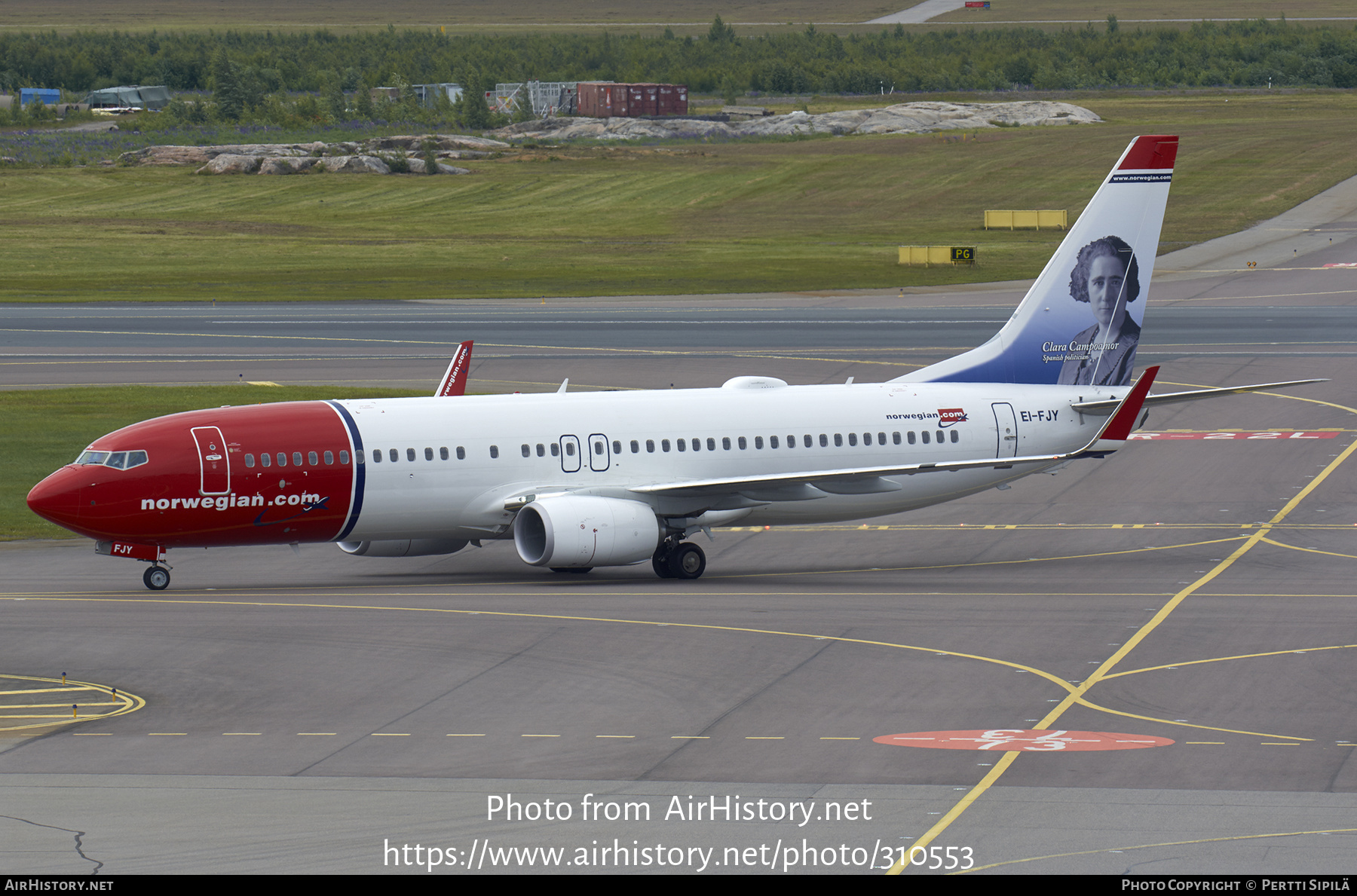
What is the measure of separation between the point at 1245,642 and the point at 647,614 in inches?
465

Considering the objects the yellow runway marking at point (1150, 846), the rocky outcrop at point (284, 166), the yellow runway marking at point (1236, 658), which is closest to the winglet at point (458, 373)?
the yellow runway marking at point (1236, 658)

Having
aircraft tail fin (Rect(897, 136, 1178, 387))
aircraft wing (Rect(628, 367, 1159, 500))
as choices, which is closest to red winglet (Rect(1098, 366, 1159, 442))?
aircraft wing (Rect(628, 367, 1159, 500))

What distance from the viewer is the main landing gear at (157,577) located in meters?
40.6

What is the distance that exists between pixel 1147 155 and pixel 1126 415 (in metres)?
9.64

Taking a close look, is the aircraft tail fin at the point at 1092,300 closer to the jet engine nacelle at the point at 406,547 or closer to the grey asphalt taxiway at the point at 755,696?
the grey asphalt taxiway at the point at 755,696

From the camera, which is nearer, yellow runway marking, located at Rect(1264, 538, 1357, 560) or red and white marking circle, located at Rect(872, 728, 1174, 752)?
red and white marking circle, located at Rect(872, 728, 1174, 752)

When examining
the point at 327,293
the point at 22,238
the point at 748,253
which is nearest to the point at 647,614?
the point at 327,293

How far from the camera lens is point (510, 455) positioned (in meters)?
41.8

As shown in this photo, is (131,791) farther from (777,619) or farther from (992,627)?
(992,627)

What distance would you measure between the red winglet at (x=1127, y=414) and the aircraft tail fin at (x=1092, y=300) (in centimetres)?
538

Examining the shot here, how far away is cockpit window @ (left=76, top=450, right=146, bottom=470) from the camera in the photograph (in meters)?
39.2

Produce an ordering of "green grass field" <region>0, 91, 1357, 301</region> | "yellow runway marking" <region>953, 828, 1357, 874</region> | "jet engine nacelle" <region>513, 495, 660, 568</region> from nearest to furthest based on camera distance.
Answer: "yellow runway marking" <region>953, 828, 1357, 874</region>
"jet engine nacelle" <region>513, 495, 660, 568</region>
"green grass field" <region>0, 91, 1357, 301</region>

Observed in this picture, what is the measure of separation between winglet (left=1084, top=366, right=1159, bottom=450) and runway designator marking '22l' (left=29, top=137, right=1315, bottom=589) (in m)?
0.07

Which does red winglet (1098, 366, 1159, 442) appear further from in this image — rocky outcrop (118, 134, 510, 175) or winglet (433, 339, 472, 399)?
rocky outcrop (118, 134, 510, 175)
